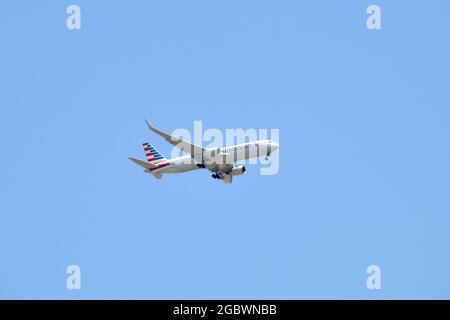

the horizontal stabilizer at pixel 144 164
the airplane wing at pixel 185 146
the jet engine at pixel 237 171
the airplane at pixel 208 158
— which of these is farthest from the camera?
the horizontal stabilizer at pixel 144 164

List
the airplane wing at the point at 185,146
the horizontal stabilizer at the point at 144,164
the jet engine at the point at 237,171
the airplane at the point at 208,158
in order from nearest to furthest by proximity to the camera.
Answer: the airplane wing at the point at 185,146, the airplane at the point at 208,158, the jet engine at the point at 237,171, the horizontal stabilizer at the point at 144,164

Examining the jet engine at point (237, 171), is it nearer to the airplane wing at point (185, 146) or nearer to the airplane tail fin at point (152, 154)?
the airplane wing at point (185, 146)

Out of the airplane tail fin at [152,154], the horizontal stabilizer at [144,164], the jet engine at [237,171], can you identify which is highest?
the airplane tail fin at [152,154]

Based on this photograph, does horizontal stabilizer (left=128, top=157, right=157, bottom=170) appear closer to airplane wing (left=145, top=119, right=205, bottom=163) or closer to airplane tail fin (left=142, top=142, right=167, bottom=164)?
airplane tail fin (left=142, top=142, right=167, bottom=164)

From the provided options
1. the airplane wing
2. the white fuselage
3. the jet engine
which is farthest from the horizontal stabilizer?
the jet engine

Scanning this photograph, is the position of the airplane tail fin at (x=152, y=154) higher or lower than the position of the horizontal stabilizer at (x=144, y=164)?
higher

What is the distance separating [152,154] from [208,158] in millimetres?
8783

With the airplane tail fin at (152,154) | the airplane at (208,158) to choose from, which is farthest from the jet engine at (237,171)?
the airplane tail fin at (152,154)

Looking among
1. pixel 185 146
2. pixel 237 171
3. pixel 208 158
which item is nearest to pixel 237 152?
pixel 208 158

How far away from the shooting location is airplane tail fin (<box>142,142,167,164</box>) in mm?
106688

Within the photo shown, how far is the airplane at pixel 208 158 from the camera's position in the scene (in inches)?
3984
